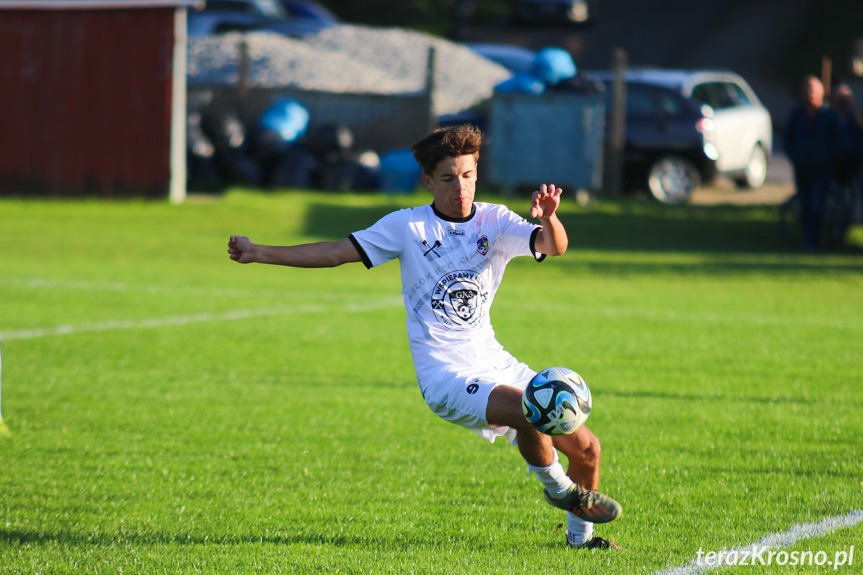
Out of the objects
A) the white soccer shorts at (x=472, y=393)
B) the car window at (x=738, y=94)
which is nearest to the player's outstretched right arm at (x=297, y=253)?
the white soccer shorts at (x=472, y=393)

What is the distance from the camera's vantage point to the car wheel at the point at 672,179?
2030cm

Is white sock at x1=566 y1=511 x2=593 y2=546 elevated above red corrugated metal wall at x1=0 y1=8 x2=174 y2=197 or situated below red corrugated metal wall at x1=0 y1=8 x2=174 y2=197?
below

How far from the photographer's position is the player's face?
4.50 metres

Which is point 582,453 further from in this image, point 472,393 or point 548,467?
point 472,393

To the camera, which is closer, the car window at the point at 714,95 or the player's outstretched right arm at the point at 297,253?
the player's outstretched right arm at the point at 297,253

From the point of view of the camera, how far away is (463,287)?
4602 mm

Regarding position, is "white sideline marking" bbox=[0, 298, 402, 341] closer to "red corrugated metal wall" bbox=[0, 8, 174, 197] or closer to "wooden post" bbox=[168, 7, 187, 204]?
"wooden post" bbox=[168, 7, 187, 204]

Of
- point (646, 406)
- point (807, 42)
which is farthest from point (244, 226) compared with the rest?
point (807, 42)

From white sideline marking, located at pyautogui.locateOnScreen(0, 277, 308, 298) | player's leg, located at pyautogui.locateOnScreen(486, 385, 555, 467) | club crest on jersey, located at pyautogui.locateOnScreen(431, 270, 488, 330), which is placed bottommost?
white sideline marking, located at pyautogui.locateOnScreen(0, 277, 308, 298)

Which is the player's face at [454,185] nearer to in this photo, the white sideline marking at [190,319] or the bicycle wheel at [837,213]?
the white sideline marking at [190,319]

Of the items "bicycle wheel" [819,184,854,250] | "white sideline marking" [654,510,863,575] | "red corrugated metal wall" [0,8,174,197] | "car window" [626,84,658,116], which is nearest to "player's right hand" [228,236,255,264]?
"white sideline marking" [654,510,863,575]

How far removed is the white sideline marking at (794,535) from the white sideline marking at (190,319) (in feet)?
23.4

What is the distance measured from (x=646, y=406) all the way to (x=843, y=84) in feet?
37.3

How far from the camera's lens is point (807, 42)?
39406mm
